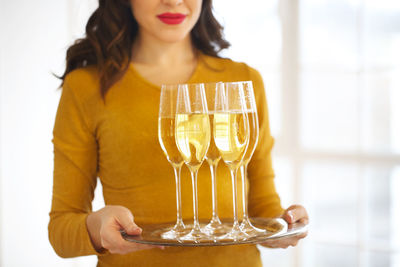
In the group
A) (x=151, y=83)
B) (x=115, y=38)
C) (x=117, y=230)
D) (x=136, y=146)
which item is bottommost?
(x=117, y=230)

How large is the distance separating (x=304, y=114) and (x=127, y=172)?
264 centimetres

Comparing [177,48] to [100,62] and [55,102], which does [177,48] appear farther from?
[55,102]

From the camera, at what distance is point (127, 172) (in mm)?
1597

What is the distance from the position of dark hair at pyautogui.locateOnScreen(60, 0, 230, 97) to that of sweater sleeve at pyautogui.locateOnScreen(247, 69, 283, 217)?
10.3 inches

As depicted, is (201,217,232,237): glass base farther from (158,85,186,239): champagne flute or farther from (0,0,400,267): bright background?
(0,0,400,267): bright background

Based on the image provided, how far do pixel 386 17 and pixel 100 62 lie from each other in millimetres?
2587

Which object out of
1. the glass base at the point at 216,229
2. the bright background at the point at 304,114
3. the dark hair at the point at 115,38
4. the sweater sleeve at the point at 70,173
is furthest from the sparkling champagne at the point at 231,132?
the bright background at the point at 304,114

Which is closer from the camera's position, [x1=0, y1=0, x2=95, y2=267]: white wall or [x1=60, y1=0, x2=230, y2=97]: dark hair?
[x1=60, y1=0, x2=230, y2=97]: dark hair

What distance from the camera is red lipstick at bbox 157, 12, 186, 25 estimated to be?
61.2 inches

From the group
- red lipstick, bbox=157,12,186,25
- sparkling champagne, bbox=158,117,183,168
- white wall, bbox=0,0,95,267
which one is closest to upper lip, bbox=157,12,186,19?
red lipstick, bbox=157,12,186,25

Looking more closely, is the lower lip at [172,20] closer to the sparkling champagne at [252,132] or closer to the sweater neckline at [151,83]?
the sweater neckline at [151,83]

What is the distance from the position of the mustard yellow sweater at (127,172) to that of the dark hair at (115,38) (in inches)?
4.0

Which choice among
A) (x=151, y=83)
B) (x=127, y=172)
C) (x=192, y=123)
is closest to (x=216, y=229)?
(x=192, y=123)

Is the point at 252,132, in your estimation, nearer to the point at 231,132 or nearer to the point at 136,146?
the point at 231,132
